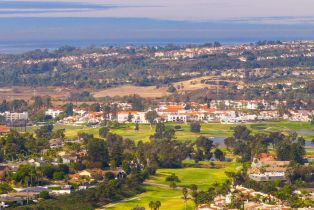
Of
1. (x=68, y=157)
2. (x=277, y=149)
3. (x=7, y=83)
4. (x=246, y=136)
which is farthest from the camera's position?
(x=7, y=83)

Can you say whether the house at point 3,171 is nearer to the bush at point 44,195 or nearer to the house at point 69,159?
the house at point 69,159

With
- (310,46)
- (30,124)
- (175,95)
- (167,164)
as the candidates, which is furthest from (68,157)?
(310,46)

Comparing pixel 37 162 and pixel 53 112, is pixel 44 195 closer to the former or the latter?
pixel 37 162

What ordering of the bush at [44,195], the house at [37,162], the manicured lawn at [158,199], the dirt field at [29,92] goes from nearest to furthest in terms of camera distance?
the manicured lawn at [158,199] → the bush at [44,195] → the house at [37,162] → the dirt field at [29,92]

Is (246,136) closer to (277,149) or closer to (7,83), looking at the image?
(277,149)

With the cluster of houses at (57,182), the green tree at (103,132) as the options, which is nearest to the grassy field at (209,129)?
the green tree at (103,132)
